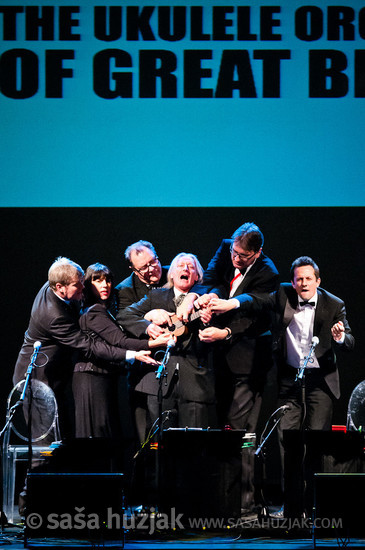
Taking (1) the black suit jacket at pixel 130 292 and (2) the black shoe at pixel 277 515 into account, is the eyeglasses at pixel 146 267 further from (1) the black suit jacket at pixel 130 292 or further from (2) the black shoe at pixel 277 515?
(2) the black shoe at pixel 277 515

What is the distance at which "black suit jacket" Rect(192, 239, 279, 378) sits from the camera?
582cm

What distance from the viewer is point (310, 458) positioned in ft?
16.7

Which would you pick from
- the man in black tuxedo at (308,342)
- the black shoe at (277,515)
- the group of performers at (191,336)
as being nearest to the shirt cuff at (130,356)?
the group of performers at (191,336)

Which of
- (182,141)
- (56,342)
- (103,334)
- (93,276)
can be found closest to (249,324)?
(103,334)

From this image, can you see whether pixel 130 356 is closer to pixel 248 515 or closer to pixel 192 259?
pixel 192 259

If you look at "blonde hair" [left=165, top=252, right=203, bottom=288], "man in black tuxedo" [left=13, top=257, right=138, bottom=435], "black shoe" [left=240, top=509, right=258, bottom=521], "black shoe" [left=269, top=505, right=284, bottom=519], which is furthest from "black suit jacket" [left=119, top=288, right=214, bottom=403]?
"black shoe" [left=269, top=505, right=284, bottom=519]

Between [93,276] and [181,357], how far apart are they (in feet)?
3.16

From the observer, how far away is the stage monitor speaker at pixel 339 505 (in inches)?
172

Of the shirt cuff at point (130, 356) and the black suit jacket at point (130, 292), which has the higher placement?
the black suit jacket at point (130, 292)

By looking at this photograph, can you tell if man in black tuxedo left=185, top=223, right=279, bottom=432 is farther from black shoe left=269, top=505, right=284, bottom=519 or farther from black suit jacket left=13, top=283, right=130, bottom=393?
black suit jacket left=13, top=283, right=130, bottom=393

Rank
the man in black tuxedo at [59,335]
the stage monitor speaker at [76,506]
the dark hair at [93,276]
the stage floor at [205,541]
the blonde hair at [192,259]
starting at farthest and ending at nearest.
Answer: the dark hair at [93,276] < the man in black tuxedo at [59,335] < the blonde hair at [192,259] < the stage floor at [205,541] < the stage monitor speaker at [76,506]

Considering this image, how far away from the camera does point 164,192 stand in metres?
6.93

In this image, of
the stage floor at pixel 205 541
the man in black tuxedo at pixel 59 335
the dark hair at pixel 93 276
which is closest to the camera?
the stage floor at pixel 205 541

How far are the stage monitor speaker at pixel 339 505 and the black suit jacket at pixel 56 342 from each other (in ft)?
6.24
